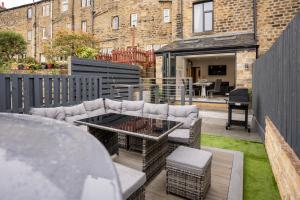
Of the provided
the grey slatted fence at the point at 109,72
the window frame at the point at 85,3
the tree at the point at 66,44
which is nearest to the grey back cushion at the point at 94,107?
the grey slatted fence at the point at 109,72

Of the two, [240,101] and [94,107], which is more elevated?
→ [240,101]

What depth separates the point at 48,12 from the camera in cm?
2197

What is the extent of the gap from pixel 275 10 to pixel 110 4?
12486mm

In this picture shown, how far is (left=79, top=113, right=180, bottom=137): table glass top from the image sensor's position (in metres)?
3.19

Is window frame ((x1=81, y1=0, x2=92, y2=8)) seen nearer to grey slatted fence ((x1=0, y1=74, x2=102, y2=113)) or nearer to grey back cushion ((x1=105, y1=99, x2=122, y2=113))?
grey slatted fence ((x1=0, y1=74, x2=102, y2=113))

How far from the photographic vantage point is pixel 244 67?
9992 millimetres

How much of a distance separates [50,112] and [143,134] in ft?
7.51

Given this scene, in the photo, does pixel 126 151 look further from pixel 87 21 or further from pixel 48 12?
pixel 48 12

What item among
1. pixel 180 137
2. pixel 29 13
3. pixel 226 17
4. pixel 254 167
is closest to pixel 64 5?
pixel 29 13

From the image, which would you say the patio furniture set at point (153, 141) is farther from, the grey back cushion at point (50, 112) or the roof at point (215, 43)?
the roof at point (215, 43)

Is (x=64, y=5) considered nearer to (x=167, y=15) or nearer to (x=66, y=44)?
(x=66, y=44)

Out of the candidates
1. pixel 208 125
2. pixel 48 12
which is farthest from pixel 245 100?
pixel 48 12

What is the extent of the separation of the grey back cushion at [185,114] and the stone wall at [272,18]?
8002 millimetres

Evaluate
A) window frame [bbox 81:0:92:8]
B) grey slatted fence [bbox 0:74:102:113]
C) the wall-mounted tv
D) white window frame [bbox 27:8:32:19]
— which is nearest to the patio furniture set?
grey slatted fence [bbox 0:74:102:113]
